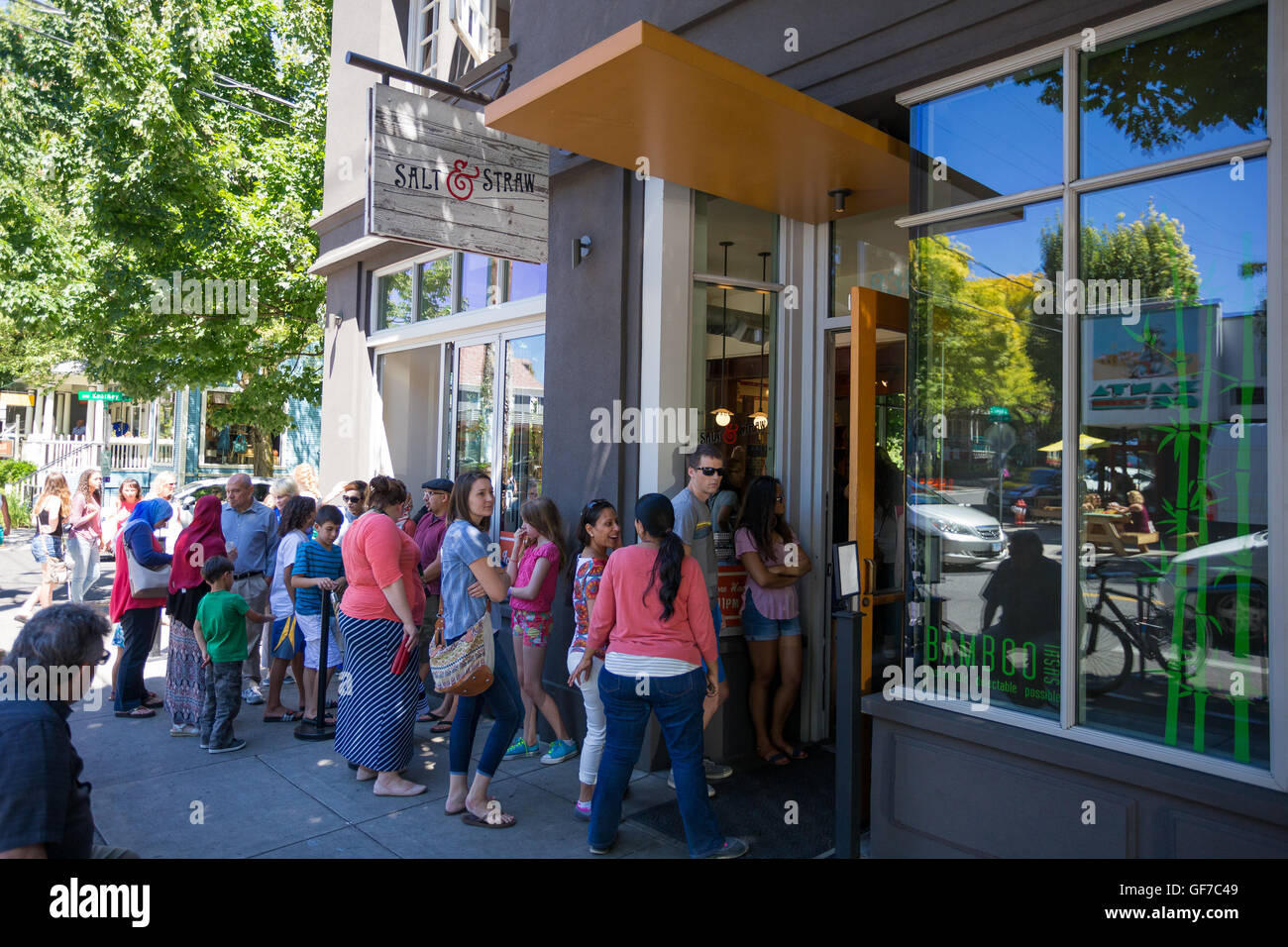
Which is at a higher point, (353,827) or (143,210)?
(143,210)

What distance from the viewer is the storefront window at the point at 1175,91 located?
11.1 ft

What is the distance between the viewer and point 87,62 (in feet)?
40.6

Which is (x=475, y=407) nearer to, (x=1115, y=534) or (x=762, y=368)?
(x=762, y=368)

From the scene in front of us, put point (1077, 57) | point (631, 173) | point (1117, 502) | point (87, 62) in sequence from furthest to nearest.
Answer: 1. point (87, 62)
2. point (631, 173)
3. point (1077, 57)
4. point (1117, 502)

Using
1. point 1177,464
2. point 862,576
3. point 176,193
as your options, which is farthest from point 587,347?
point 176,193

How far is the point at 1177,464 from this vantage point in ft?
11.3

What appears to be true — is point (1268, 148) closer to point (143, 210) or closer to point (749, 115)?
point (749, 115)

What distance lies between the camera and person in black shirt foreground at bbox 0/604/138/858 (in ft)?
8.04

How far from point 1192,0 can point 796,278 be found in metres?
2.89

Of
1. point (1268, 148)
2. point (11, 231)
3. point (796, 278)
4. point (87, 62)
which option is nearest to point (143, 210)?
point (87, 62)

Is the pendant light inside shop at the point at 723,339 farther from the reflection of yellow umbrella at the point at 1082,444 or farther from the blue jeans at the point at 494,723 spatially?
the reflection of yellow umbrella at the point at 1082,444

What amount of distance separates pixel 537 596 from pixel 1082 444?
3.36m

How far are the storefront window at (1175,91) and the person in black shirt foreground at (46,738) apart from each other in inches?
177
